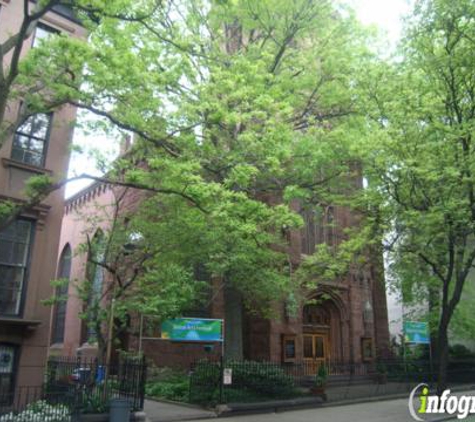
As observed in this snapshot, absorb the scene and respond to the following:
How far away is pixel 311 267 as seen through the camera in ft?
59.2

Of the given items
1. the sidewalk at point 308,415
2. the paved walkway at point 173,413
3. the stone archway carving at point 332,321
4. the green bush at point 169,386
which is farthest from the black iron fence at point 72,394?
the stone archway carving at point 332,321

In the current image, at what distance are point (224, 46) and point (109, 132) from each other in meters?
8.61

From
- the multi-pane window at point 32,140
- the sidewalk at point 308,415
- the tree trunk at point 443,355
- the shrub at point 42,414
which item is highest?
the multi-pane window at point 32,140

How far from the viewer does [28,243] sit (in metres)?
14.3

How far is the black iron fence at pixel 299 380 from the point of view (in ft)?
53.4

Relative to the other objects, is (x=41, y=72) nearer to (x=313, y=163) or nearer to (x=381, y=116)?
(x=313, y=163)

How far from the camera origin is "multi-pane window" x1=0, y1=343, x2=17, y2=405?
13.0m

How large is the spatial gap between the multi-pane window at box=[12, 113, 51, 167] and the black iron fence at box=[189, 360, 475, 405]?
28.5ft

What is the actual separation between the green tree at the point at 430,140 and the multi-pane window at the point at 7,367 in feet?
38.1

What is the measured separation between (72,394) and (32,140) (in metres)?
7.46

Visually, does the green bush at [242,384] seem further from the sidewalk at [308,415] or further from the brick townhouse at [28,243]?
the brick townhouse at [28,243]

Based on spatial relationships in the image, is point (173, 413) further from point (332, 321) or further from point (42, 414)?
point (332, 321)

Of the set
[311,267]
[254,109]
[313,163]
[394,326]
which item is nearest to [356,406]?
[311,267]

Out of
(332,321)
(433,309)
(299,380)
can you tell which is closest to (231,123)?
(299,380)
